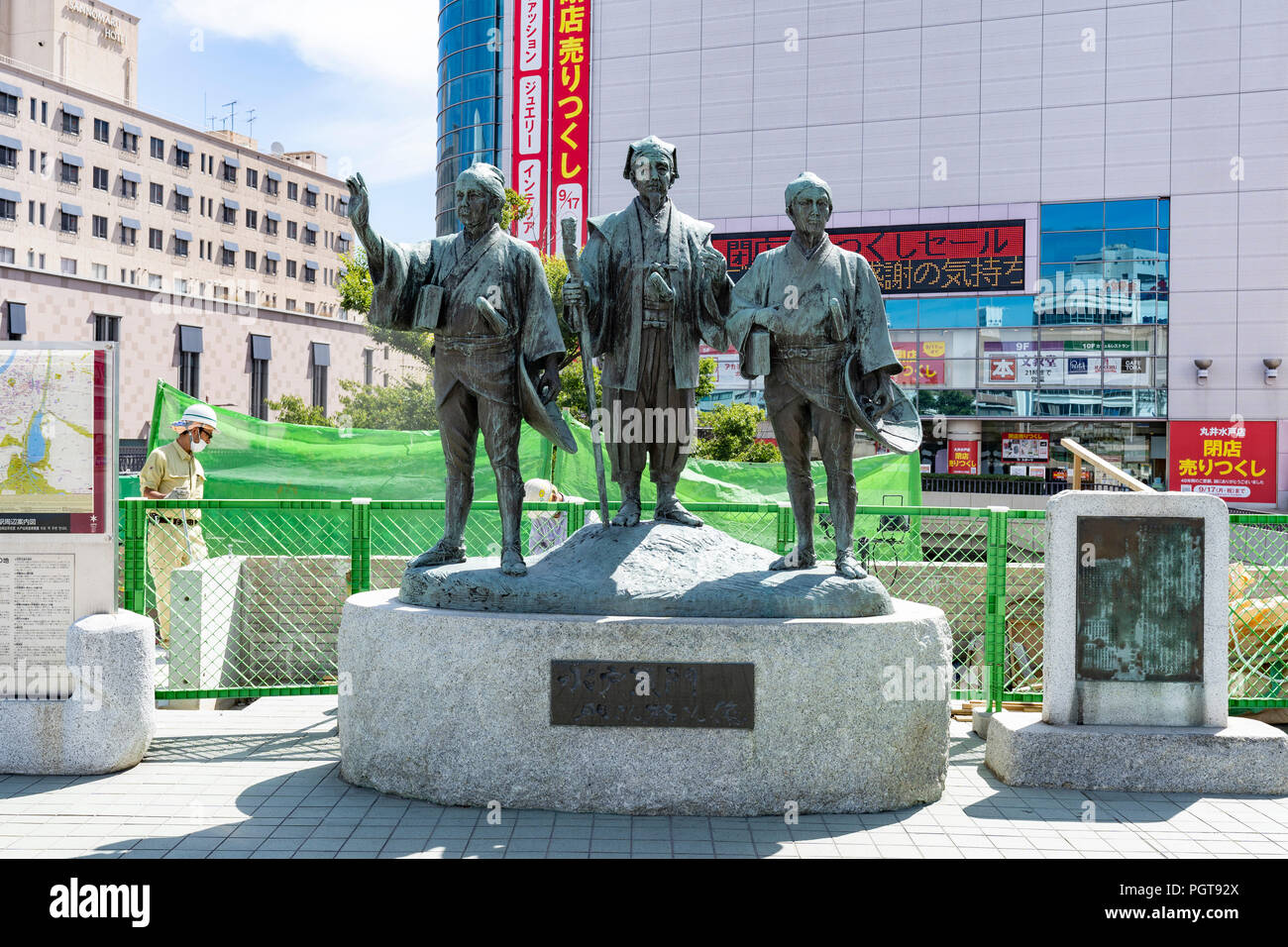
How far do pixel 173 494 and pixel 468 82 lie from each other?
2781 centimetres

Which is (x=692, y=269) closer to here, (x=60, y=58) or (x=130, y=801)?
(x=130, y=801)

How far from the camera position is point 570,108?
2875 centimetres

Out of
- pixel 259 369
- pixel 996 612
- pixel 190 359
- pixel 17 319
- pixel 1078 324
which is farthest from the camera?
pixel 259 369

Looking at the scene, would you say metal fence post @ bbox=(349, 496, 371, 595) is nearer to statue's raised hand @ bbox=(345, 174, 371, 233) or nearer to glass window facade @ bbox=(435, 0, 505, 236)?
statue's raised hand @ bbox=(345, 174, 371, 233)

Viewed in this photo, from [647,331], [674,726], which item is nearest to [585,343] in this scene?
[647,331]

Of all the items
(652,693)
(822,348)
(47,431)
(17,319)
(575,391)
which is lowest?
(652,693)

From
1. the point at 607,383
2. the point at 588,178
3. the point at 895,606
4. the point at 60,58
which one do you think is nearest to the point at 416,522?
the point at 607,383

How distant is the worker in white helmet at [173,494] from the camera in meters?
7.58

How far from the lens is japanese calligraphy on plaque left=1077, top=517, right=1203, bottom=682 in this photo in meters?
5.32

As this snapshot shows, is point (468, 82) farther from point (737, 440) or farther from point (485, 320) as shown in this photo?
point (485, 320)

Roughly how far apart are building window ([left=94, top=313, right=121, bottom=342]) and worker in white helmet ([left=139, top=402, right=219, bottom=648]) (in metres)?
26.9

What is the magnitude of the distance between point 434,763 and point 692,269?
2.77 metres

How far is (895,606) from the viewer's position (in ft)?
17.2

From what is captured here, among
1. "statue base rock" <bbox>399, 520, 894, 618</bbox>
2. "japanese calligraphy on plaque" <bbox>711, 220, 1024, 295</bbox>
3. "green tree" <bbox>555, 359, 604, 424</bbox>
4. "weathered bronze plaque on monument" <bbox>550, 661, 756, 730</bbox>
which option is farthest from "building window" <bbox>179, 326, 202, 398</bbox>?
"weathered bronze plaque on monument" <bbox>550, 661, 756, 730</bbox>
